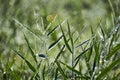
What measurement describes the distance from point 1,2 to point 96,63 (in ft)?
5.01

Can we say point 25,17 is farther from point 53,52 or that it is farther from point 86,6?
point 86,6

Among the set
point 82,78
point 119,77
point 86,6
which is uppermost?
point 82,78

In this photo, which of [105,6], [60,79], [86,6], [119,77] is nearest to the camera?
[60,79]

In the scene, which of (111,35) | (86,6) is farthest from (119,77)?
(86,6)

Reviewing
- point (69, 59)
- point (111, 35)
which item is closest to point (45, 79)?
point (111, 35)

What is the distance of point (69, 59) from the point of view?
1.64 m

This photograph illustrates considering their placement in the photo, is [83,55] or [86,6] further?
[86,6]

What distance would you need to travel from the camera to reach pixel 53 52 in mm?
1190

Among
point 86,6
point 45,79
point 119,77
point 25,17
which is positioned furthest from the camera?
point 86,6

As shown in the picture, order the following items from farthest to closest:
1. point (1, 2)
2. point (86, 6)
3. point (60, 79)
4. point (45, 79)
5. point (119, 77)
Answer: point (86, 6), point (1, 2), point (119, 77), point (60, 79), point (45, 79)

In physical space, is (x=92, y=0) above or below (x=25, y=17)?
below

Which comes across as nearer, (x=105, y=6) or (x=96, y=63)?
(x=96, y=63)

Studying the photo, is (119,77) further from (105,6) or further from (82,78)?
(105,6)

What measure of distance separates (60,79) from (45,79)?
0.12 m
